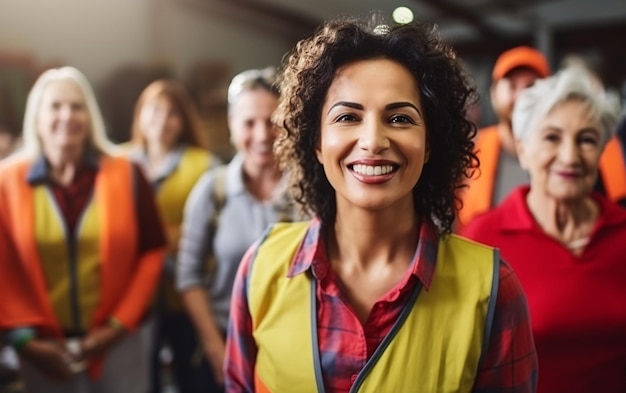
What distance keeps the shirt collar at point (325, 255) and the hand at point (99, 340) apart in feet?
3.18

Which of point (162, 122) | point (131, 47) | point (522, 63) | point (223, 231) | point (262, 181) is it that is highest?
point (131, 47)

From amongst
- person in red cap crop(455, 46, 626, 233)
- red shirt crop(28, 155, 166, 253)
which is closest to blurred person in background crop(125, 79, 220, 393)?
red shirt crop(28, 155, 166, 253)

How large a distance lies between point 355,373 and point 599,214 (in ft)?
2.48

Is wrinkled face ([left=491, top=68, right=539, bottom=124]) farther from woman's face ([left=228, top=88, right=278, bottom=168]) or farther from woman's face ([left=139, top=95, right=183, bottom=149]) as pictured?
woman's face ([left=139, top=95, right=183, bottom=149])

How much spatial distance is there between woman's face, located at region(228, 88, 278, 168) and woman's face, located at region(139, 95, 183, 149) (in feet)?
2.67

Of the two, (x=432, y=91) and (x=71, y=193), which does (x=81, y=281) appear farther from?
(x=432, y=91)

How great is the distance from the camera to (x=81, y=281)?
1809mm

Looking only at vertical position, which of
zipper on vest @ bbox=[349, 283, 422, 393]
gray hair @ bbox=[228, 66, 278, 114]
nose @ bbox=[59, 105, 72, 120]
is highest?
gray hair @ bbox=[228, 66, 278, 114]

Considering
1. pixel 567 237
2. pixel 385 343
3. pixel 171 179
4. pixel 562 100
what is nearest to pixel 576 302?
pixel 567 237

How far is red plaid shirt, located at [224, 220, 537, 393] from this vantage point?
0.98m

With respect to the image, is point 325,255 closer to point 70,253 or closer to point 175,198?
A: point 70,253

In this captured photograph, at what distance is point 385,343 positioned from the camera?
0.97 metres

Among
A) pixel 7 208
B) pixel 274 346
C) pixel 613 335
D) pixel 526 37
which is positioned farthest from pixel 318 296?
pixel 526 37

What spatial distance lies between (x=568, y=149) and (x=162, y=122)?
1694 mm
